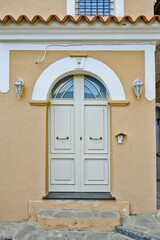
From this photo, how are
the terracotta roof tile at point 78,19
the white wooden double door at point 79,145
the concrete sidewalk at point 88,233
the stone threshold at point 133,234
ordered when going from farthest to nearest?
the white wooden double door at point 79,145 < the terracotta roof tile at point 78,19 < the concrete sidewalk at point 88,233 < the stone threshold at point 133,234

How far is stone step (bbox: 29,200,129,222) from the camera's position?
13.3ft

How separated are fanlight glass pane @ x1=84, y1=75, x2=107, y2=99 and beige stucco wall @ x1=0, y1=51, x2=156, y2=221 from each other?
52 cm

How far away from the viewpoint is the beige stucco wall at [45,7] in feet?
15.8

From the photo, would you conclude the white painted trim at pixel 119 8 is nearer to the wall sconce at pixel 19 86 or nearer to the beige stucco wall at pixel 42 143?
the beige stucco wall at pixel 42 143

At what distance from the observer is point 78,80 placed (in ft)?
15.0

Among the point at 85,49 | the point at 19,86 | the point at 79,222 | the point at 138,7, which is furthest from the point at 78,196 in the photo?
the point at 138,7

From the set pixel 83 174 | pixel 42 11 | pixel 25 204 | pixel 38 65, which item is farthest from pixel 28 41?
pixel 25 204

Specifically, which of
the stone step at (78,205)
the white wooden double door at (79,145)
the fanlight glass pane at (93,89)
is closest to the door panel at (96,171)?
the white wooden double door at (79,145)

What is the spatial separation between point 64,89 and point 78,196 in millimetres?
2530

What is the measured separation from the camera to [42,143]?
4.25m

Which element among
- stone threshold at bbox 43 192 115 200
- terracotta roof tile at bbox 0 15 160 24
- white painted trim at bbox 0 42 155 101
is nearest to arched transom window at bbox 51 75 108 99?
white painted trim at bbox 0 42 155 101

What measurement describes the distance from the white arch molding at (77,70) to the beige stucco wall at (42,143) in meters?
0.12

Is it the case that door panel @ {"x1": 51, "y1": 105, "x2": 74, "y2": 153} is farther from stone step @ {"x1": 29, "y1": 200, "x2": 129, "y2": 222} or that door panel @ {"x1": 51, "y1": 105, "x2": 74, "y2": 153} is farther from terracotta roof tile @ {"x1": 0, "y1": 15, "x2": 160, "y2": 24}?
terracotta roof tile @ {"x1": 0, "y1": 15, "x2": 160, "y2": 24}

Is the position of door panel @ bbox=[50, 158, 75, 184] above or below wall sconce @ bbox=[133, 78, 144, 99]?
below
